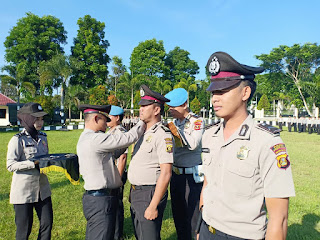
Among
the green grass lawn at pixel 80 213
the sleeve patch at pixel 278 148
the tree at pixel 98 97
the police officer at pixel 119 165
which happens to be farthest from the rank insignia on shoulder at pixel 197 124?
the tree at pixel 98 97

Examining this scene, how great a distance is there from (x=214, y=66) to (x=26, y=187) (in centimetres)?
270

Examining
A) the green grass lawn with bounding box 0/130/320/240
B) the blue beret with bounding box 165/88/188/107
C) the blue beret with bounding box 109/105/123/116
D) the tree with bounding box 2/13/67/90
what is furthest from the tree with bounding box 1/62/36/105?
the blue beret with bounding box 165/88/188/107

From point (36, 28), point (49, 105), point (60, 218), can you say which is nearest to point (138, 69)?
point (36, 28)

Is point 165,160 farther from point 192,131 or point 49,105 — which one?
point 49,105

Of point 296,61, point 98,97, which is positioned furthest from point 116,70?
point 296,61

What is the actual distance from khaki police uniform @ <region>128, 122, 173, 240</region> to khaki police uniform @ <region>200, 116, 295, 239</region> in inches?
35.1

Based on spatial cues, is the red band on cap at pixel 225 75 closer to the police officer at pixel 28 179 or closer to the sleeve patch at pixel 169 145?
the sleeve patch at pixel 169 145

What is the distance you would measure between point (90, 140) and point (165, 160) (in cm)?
85

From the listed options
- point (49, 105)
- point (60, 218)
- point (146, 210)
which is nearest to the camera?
point (146, 210)

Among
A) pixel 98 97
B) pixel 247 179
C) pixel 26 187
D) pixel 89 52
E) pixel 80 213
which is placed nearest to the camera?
pixel 247 179

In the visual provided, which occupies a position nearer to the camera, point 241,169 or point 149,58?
point 241,169

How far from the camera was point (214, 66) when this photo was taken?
1.92 metres

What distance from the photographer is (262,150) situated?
5.27 feet

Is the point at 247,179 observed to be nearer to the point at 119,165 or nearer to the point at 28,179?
the point at 119,165
